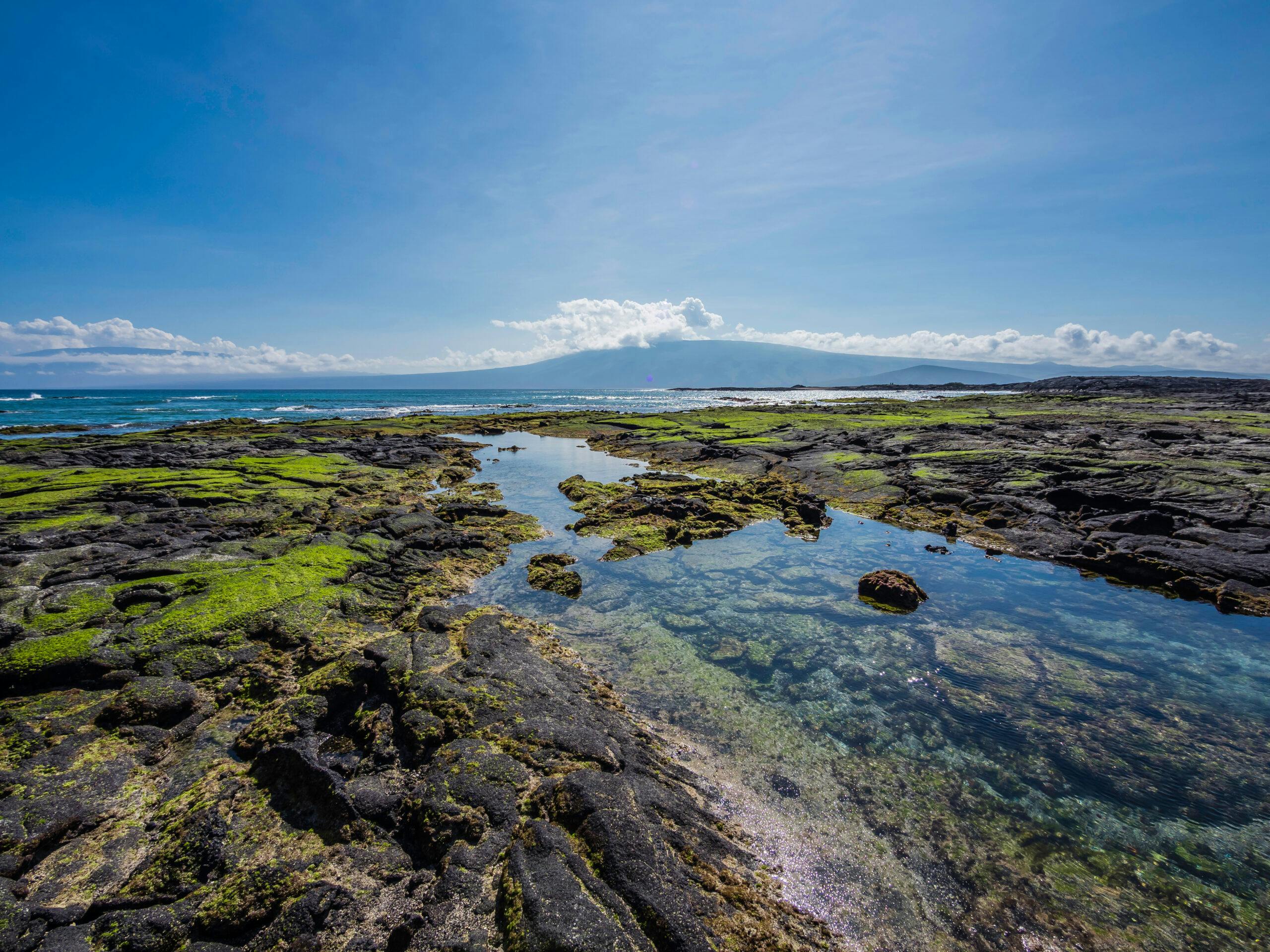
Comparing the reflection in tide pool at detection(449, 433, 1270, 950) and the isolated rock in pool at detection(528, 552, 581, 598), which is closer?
the reflection in tide pool at detection(449, 433, 1270, 950)

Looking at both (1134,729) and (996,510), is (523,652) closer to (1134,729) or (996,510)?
(1134,729)

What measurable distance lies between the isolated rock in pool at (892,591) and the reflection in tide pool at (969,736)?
0.52 metres

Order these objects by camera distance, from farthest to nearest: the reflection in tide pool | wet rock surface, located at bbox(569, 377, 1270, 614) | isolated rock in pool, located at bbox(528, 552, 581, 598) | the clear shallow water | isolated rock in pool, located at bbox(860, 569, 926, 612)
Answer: the clear shallow water, wet rock surface, located at bbox(569, 377, 1270, 614), isolated rock in pool, located at bbox(528, 552, 581, 598), isolated rock in pool, located at bbox(860, 569, 926, 612), the reflection in tide pool

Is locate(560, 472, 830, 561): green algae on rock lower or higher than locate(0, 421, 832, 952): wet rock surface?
lower

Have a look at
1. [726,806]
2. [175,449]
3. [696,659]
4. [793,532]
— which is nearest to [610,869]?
[726,806]

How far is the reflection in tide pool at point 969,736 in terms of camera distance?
6.36m

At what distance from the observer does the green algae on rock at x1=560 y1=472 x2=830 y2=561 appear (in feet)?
68.7

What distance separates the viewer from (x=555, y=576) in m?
16.4

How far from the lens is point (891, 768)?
8617 millimetres

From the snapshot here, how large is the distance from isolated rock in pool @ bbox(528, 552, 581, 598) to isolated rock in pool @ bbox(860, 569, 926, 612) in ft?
30.1

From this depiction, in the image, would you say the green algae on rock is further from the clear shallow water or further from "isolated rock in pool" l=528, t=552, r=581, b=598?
the clear shallow water

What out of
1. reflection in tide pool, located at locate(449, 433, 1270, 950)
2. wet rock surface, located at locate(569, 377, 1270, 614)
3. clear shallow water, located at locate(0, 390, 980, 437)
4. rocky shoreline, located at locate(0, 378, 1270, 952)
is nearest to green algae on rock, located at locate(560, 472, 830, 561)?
rocky shoreline, located at locate(0, 378, 1270, 952)

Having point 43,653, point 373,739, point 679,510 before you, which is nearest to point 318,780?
point 373,739

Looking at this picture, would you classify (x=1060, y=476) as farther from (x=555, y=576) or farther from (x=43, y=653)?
(x=43, y=653)
